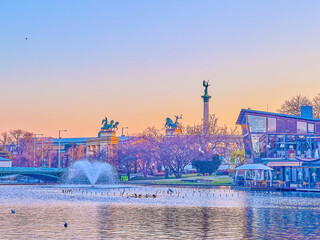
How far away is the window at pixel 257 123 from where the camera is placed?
92125 millimetres

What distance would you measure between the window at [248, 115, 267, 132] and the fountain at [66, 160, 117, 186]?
98.6 feet

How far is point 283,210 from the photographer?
149 feet

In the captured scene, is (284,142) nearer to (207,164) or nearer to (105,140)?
(207,164)

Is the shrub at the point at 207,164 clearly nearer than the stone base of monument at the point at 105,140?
Yes

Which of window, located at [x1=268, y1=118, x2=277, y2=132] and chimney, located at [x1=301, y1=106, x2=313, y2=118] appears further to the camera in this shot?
chimney, located at [x1=301, y1=106, x2=313, y2=118]

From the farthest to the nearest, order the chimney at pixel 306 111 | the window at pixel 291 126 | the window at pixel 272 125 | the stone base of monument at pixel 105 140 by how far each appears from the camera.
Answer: the stone base of monument at pixel 105 140, the chimney at pixel 306 111, the window at pixel 272 125, the window at pixel 291 126

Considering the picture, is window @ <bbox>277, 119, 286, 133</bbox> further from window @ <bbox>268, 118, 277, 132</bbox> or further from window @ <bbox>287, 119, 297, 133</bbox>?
window @ <bbox>287, 119, 297, 133</bbox>

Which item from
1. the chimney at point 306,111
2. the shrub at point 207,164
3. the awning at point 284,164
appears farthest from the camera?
the shrub at point 207,164

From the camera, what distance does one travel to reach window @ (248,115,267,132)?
92.1 m

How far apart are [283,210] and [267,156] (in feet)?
146

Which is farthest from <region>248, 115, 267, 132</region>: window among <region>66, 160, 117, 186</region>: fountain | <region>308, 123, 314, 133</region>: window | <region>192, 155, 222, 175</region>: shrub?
<region>66, 160, 117, 186</region>: fountain

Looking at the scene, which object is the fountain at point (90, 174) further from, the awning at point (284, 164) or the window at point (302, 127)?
the window at point (302, 127)

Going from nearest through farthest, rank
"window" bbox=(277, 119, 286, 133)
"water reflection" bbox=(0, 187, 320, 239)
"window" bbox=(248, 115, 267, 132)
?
"water reflection" bbox=(0, 187, 320, 239), "window" bbox=(277, 119, 286, 133), "window" bbox=(248, 115, 267, 132)

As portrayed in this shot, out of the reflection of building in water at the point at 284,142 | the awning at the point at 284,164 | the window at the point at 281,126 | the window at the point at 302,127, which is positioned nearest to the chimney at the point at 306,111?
the reflection of building in water at the point at 284,142
